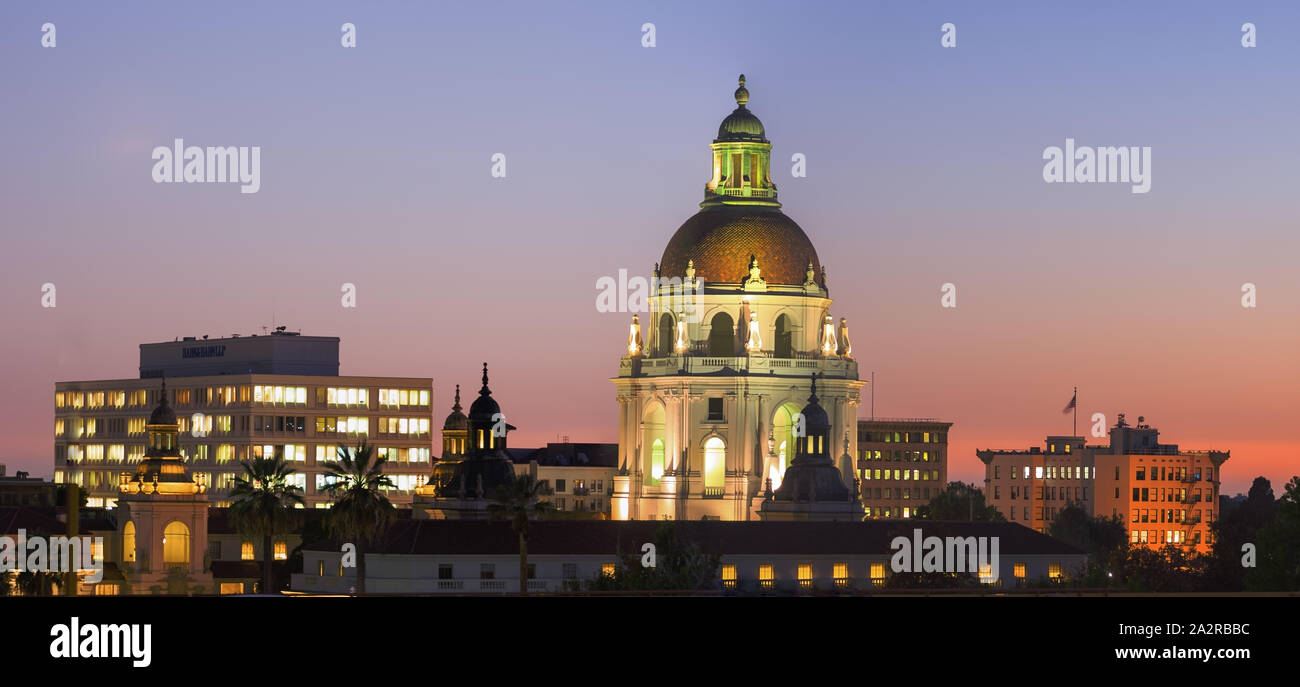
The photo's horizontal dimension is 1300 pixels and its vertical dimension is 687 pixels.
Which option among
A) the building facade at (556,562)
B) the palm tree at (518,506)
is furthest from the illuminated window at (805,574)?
the palm tree at (518,506)

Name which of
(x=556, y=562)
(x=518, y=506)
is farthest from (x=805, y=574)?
(x=518, y=506)

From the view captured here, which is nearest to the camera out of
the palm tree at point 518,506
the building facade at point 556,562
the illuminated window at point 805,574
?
the building facade at point 556,562

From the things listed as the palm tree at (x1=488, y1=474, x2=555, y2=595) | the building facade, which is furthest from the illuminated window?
the palm tree at (x1=488, y1=474, x2=555, y2=595)

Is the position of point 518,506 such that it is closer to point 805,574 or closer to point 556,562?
point 556,562

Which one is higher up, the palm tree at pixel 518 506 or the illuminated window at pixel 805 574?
the palm tree at pixel 518 506

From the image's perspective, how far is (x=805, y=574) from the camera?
198m

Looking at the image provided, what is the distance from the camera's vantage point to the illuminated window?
19638cm

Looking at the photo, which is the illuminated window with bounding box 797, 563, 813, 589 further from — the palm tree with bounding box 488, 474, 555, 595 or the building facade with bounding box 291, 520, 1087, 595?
the palm tree with bounding box 488, 474, 555, 595

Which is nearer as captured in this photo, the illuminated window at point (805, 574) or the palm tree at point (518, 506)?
the palm tree at point (518, 506)

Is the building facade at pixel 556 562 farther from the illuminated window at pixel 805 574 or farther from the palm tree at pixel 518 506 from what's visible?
the palm tree at pixel 518 506

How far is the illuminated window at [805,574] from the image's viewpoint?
196375 millimetres

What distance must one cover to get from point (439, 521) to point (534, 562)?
7.89 meters
